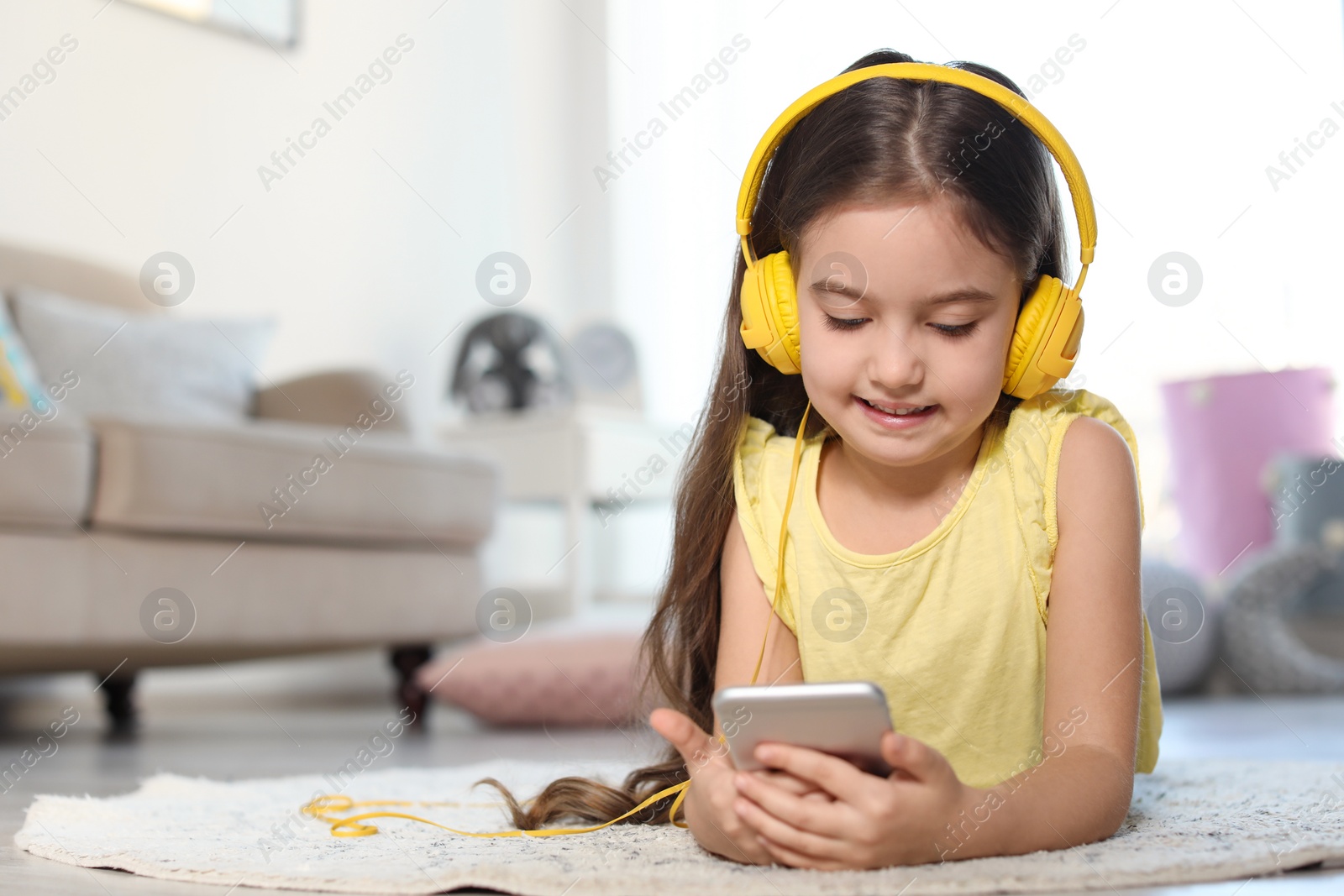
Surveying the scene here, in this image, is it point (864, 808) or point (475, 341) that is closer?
point (864, 808)

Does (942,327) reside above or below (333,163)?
below

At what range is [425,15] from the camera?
353 cm

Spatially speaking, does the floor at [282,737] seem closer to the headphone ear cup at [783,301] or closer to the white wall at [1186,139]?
the headphone ear cup at [783,301]

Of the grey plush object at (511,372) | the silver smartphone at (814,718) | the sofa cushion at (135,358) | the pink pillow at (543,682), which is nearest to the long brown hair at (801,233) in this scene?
the silver smartphone at (814,718)

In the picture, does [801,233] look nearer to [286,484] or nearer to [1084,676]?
[1084,676]

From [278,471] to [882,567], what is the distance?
4.36ft

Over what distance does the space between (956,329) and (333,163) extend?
8.89 feet

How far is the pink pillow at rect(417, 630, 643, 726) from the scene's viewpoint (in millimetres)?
2080

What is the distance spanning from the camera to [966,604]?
930 mm

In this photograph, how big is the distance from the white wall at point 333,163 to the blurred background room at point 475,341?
1 centimetres

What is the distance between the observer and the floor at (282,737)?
80 centimetres

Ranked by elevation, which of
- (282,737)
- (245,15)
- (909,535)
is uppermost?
(245,15)

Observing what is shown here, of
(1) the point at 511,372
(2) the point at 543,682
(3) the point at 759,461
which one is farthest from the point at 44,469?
(1) the point at 511,372

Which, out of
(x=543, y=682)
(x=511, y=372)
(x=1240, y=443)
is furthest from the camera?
(x=511, y=372)
